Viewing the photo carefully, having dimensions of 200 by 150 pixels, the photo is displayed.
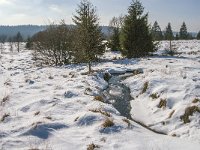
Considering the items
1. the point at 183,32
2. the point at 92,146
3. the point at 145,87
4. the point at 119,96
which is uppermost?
the point at 183,32

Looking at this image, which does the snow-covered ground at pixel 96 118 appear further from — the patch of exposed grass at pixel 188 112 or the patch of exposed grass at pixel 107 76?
the patch of exposed grass at pixel 107 76

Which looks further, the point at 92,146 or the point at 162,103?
the point at 162,103

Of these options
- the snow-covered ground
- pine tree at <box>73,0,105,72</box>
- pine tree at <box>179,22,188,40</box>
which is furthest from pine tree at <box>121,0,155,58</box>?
pine tree at <box>179,22,188,40</box>

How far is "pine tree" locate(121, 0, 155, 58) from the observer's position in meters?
39.6

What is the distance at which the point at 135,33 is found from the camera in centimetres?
3959

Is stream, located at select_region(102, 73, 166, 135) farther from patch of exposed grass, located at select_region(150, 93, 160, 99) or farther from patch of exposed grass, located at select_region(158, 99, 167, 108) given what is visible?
patch of exposed grass, located at select_region(158, 99, 167, 108)

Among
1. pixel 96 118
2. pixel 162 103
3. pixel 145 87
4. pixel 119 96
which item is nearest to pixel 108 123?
pixel 96 118

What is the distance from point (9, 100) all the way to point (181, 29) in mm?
95082

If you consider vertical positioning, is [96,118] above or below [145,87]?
below

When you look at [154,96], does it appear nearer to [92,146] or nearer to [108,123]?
[108,123]

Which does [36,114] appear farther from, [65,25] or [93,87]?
[65,25]

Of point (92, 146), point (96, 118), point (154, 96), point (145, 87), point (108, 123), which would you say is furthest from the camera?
point (145, 87)

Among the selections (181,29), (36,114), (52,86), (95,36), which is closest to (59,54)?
(95,36)

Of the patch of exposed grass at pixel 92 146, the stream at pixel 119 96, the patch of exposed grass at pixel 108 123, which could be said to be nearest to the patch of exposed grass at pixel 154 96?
the stream at pixel 119 96
